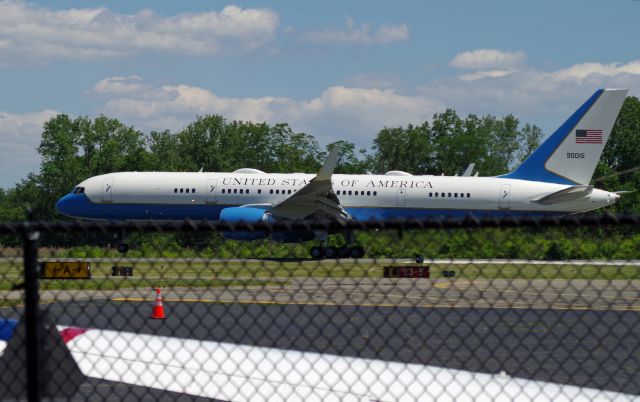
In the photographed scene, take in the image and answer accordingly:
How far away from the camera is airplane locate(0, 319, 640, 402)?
20.8ft

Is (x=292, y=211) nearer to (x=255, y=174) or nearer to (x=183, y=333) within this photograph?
(x=255, y=174)

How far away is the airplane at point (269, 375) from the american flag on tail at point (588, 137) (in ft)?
115

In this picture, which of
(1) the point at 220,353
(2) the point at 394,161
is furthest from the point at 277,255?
(2) the point at 394,161

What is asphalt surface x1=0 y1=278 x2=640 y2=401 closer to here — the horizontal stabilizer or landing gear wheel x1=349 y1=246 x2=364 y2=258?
landing gear wheel x1=349 y1=246 x2=364 y2=258

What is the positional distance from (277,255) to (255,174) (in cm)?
404

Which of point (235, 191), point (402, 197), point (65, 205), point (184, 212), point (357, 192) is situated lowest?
point (184, 212)

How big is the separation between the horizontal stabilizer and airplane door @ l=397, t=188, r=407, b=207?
16.9 ft

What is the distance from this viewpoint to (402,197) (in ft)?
128

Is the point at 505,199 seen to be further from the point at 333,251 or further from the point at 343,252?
the point at 333,251

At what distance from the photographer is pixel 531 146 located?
12925cm

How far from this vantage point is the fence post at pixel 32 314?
554 cm

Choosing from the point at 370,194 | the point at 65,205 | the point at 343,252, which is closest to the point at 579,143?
the point at 370,194

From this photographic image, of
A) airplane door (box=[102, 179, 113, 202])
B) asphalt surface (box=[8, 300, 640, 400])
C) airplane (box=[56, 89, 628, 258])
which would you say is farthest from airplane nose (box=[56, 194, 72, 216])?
asphalt surface (box=[8, 300, 640, 400])

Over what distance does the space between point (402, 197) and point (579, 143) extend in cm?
766
